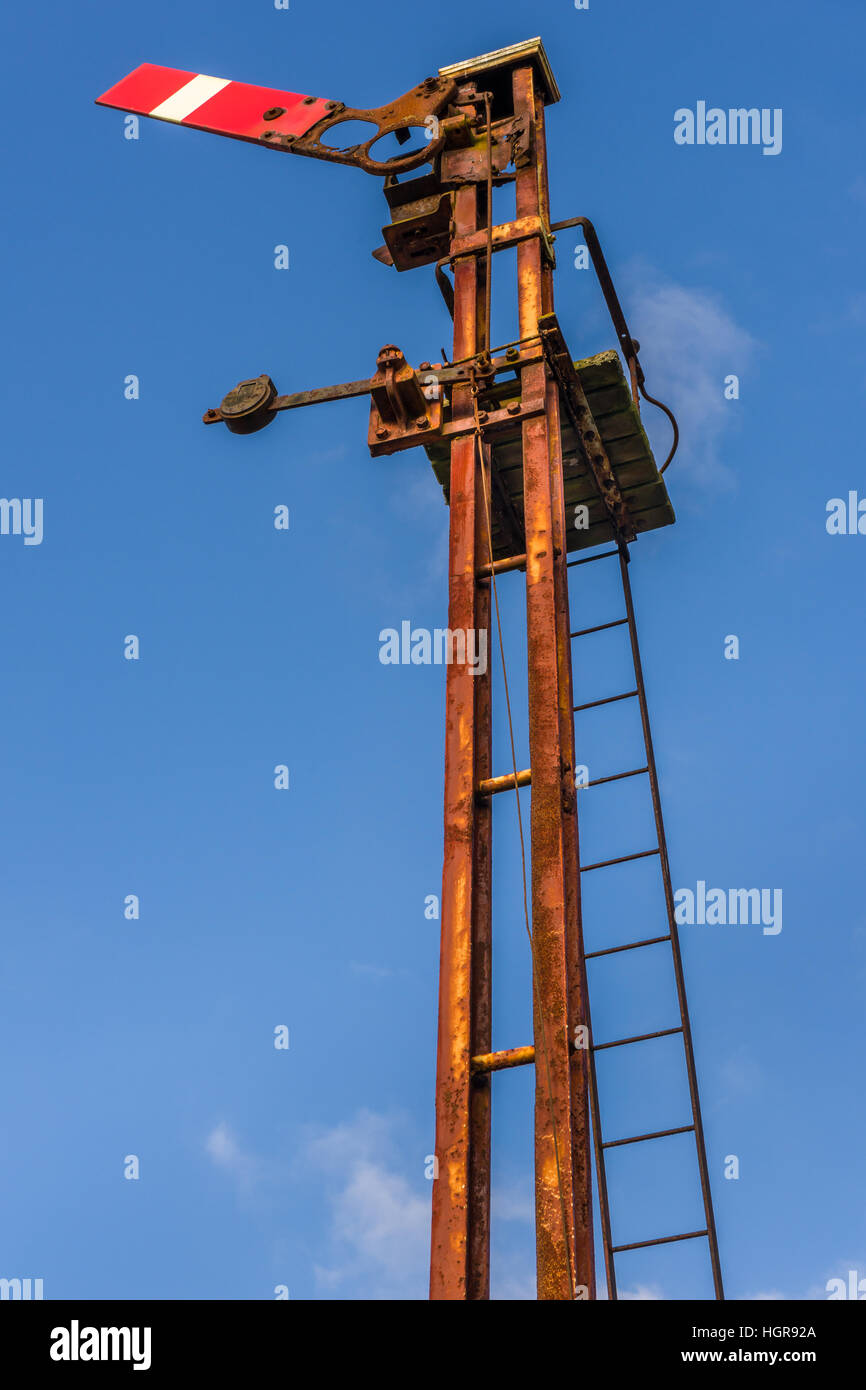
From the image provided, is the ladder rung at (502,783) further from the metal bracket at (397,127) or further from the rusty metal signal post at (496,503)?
the metal bracket at (397,127)

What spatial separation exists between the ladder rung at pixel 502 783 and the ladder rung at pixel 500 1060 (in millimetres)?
1125

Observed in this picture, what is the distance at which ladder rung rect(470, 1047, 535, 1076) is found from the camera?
5.65 metres

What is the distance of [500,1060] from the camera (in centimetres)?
571

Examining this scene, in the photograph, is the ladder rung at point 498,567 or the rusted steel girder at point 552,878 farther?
the ladder rung at point 498,567

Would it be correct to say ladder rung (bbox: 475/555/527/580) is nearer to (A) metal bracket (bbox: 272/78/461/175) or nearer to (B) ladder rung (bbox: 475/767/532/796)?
(B) ladder rung (bbox: 475/767/532/796)

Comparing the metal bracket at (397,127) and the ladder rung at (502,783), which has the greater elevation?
the metal bracket at (397,127)

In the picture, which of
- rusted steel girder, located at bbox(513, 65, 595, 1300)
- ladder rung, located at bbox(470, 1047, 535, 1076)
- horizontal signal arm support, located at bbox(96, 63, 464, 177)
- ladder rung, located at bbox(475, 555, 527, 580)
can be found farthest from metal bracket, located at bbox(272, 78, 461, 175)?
ladder rung, located at bbox(470, 1047, 535, 1076)

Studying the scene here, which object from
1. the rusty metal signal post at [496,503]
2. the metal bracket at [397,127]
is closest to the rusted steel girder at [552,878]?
the rusty metal signal post at [496,503]

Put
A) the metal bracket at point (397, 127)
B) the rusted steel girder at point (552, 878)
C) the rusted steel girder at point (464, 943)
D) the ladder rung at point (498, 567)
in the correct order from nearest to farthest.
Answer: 1. the rusted steel girder at point (552, 878)
2. the rusted steel girder at point (464, 943)
3. the ladder rung at point (498, 567)
4. the metal bracket at point (397, 127)

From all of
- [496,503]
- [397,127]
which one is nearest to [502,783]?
[496,503]

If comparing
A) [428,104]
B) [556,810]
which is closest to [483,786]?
[556,810]

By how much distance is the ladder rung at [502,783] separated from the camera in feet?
20.5

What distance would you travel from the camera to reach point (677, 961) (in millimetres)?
8742
